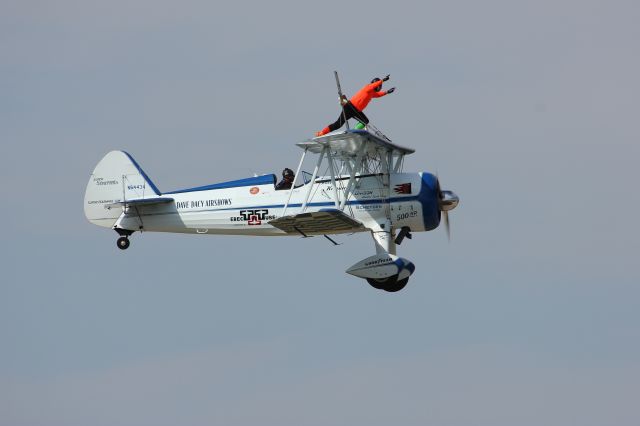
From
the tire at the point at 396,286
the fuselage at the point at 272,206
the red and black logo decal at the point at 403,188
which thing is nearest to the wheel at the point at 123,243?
the fuselage at the point at 272,206

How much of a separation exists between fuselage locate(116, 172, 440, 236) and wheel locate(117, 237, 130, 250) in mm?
281

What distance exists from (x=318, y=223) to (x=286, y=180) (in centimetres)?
169

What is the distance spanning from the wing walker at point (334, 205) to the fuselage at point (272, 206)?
0.8 inches

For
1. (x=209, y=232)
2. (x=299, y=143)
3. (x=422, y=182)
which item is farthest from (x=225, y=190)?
(x=422, y=182)

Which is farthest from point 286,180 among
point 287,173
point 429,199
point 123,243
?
point 123,243

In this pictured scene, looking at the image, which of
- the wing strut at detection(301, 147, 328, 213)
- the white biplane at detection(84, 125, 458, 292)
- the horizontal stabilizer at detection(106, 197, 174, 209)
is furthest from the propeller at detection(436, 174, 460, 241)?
the horizontal stabilizer at detection(106, 197, 174, 209)

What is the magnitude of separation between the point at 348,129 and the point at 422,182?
6.71ft

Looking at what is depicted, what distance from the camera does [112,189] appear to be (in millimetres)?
26875

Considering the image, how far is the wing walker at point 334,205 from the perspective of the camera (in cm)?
2394

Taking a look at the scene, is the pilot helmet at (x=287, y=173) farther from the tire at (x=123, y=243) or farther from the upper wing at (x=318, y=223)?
the tire at (x=123, y=243)

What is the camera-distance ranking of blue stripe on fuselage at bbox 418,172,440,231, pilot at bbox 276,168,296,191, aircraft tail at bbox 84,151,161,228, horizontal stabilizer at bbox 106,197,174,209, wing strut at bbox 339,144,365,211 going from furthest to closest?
aircraft tail at bbox 84,151,161,228 < horizontal stabilizer at bbox 106,197,174,209 < pilot at bbox 276,168,296,191 < wing strut at bbox 339,144,365,211 < blue stripe on fuselage at bbox 418,172,440,231

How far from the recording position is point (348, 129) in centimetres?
2356

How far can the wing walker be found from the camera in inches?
942

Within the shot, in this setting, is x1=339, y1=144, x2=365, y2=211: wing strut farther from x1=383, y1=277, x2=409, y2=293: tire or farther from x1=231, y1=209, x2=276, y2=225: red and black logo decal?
x1=383, y1=277, x2=409, y2=293: tire
